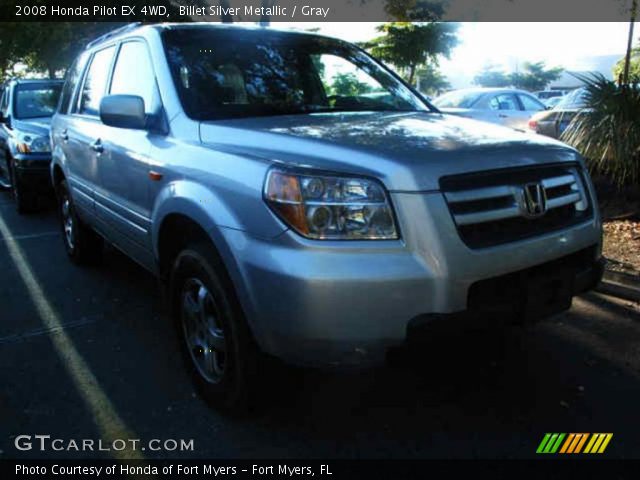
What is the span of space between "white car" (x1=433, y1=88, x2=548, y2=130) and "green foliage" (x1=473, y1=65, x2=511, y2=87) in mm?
56132

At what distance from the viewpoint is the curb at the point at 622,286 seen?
13.7 feet

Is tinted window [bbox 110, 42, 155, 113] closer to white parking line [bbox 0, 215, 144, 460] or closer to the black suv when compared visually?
white parking line [bbox 0, 215, 144, 460]

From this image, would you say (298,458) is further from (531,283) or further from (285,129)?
(285,129)

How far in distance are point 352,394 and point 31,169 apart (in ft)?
19.9

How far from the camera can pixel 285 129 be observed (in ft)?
8.87

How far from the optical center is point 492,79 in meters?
66.9

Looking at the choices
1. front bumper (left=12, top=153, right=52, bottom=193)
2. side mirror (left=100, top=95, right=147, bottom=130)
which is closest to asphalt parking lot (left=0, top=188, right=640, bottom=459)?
side mirror (left=100, top=95, right=147, bottom=130)

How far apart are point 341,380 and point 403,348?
1.00m

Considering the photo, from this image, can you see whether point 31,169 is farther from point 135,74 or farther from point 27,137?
point 135,74

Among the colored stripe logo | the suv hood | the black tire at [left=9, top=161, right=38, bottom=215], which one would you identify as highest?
the suv hood

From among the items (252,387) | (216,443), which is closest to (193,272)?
(252,387)

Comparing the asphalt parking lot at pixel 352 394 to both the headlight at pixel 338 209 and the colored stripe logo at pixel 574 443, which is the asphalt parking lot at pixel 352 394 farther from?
the headlight at pixel 338 209

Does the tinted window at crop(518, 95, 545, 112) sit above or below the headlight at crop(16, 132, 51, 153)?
above

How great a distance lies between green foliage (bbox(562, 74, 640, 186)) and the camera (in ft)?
18.2
